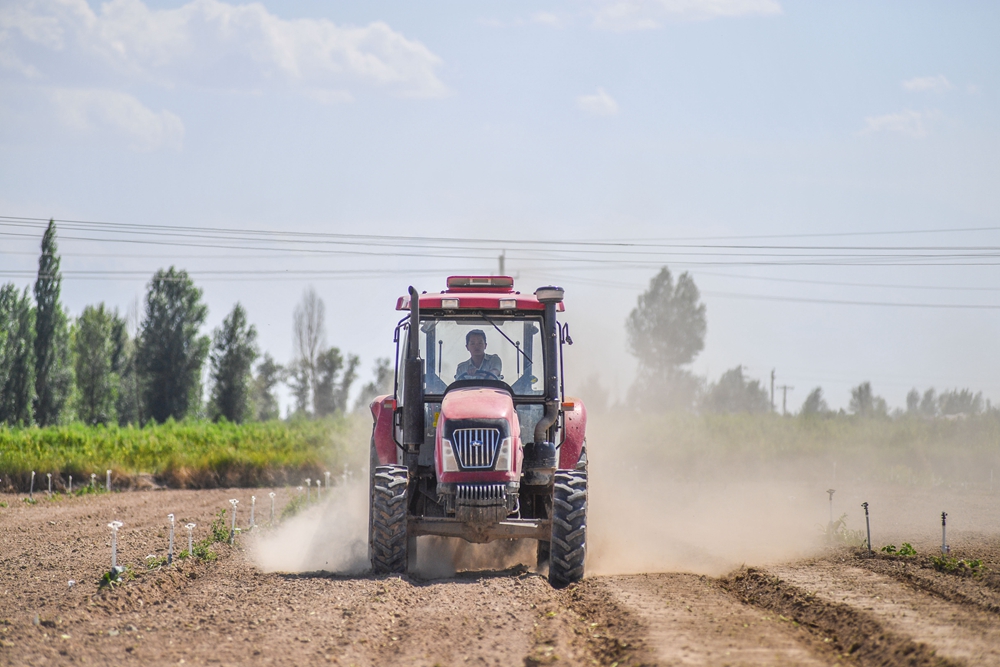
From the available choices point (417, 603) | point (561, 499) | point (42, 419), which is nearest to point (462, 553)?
point (561, 499)

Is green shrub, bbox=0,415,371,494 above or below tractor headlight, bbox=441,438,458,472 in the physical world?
below

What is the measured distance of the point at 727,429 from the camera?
133 ft

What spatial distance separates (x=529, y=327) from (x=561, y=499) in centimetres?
221

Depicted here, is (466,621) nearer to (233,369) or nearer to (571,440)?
(571,440)

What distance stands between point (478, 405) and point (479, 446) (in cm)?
47

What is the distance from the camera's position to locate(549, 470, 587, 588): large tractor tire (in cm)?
1051

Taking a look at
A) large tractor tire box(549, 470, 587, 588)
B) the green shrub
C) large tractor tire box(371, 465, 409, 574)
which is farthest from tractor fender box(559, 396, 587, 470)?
the green shrub

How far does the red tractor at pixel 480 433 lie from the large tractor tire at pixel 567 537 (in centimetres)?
1

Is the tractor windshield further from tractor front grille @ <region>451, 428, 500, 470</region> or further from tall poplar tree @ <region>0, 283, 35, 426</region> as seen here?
tall poplar tree @ <region>0, 283, 35, 426</region>

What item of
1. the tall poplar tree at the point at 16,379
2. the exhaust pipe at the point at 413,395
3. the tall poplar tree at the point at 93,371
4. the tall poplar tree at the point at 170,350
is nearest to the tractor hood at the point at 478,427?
the exhaust pipe at the point at 413,395

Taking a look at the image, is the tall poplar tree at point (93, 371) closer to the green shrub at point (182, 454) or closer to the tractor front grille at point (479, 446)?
the green shrub at point (182, 454)

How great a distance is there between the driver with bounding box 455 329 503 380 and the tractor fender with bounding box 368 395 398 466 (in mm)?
913

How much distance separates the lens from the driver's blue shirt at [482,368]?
11.6 m

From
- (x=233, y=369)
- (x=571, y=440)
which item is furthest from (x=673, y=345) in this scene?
(x=571, y=440)
